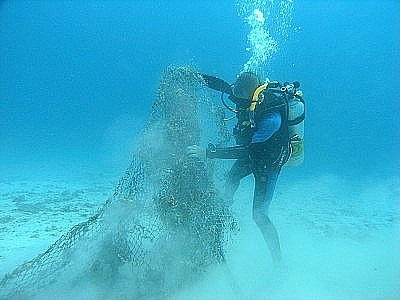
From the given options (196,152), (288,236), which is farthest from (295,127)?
(288,236)

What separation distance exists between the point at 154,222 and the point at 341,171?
1717 centimetres

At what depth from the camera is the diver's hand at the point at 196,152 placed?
5.41 meters

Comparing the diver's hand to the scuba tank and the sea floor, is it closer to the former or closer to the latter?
the scuba tank

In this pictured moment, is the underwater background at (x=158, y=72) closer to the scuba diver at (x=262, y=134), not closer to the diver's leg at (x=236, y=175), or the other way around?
the diver's leg at (x=236, y=175)

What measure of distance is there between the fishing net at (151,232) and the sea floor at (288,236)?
43cm

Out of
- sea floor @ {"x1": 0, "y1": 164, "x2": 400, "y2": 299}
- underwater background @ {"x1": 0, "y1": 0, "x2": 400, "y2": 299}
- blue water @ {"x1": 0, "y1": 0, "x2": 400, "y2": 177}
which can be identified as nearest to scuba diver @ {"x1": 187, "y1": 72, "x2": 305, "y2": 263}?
sea floor @ {"x1": 0, "y1": 164, "x2": 400, "y2": 299}

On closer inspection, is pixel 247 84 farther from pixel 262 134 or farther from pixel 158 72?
pixel 158 72

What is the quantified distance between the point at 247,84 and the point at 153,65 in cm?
4975

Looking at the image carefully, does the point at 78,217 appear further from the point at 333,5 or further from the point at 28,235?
the point at 333,5

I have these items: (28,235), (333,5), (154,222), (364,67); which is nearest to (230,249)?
(154,222)

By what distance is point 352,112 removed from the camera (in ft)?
139

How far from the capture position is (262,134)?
544 centimetres

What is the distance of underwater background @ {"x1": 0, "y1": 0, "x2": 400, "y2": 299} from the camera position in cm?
2467

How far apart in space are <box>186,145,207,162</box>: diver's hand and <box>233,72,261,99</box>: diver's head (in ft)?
3.06
